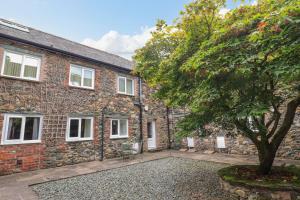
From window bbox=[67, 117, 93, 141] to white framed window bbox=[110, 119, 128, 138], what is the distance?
1296 millimetres

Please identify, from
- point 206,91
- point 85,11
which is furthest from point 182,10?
point 85,11

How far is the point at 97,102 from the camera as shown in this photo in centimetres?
927

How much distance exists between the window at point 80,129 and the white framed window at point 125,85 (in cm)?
283

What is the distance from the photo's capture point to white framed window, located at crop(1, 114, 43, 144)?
6531 millimetres

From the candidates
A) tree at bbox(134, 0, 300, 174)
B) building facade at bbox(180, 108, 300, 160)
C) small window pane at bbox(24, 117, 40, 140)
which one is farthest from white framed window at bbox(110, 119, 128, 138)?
tree at bbox(134, 0, 300, 174)

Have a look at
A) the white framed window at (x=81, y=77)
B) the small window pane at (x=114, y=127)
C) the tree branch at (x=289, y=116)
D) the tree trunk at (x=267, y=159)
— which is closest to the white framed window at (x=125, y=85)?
the white framed window at (x=81, y=77)

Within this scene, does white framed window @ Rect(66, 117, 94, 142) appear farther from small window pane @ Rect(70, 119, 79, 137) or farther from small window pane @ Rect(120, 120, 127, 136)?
small window pane @ Rect(120, 120, 127, 136)

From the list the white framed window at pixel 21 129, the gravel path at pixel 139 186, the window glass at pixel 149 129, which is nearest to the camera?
the gravel path at pixel 139 186

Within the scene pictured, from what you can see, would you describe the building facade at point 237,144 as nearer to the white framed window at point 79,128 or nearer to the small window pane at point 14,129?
the white framed window at point 79,128

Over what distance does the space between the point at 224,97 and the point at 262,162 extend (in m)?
2.30

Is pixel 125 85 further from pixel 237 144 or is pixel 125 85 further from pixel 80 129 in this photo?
pixel 237 144

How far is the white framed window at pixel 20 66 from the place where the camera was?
684 cm

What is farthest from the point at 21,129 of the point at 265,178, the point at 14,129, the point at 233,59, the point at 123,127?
the point at 265,178

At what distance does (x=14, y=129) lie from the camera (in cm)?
675
